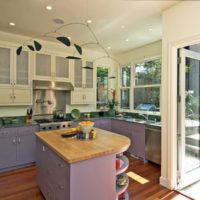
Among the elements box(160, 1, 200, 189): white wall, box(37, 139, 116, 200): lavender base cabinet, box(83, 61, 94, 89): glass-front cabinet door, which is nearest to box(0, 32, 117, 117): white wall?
box(83, 61, 94, 89): glass-front cabinet door

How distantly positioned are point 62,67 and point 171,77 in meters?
2.74

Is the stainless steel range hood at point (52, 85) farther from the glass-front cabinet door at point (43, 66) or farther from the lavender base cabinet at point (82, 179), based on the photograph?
the lavender base cabinet at point (82, 179)

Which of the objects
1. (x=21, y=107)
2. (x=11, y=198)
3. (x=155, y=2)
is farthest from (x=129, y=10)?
(x=11, y=198)

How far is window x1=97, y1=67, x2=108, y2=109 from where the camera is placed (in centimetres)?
532

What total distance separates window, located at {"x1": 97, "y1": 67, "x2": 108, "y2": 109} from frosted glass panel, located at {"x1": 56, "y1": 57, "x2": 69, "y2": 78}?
126 centimetres

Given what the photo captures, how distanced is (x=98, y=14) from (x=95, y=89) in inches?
93.2

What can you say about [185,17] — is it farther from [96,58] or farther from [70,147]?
[96,58]

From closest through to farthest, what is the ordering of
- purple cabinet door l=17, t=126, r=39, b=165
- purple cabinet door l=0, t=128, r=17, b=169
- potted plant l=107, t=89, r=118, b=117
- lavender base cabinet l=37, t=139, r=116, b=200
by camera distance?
lavender base cabinet l=37, t=139, r=116, b=200
purple cabinet door l=0, t=128, r=17, b=169
purple cabinet door l=17, t=126, r=39, b=165
potted plant l=107, t=89, r=118, b=117

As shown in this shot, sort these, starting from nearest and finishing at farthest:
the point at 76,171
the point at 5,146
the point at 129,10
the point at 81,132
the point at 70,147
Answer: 1. the point at 76,171
2. the point at 70,147
3. the point at 81,132
4. the point at 129,10
5. the point at 5,146

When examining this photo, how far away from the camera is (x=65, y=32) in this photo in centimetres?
363

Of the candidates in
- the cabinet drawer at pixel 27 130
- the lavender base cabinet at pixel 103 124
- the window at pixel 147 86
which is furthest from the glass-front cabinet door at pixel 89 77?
the cabinet drawer at pixel 27 130

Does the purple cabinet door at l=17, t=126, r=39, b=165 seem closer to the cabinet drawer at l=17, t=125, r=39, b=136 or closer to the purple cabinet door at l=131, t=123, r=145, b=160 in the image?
the cabinet drawer at l=17, t=125, r=39, b=136

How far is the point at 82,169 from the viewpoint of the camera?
1.62 m

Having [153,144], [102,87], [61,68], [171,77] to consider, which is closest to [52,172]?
[171,77]
